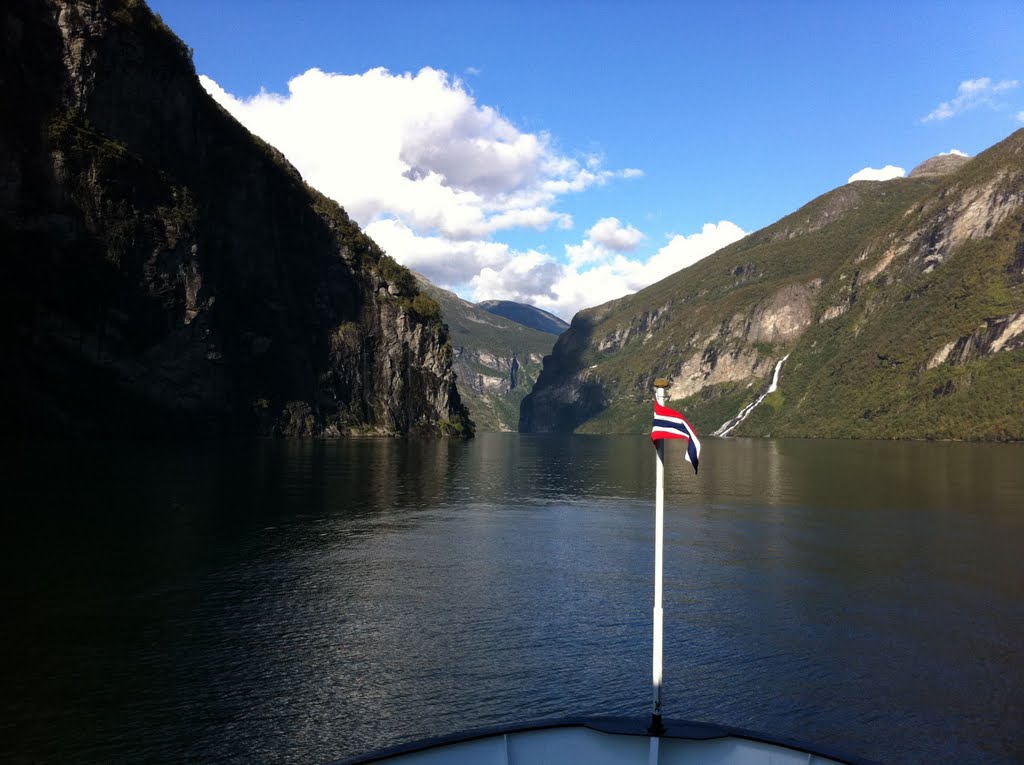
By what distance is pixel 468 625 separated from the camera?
87.8ft

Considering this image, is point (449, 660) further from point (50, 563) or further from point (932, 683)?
point (50, 563)

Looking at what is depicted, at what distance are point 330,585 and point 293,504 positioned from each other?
26.6 m

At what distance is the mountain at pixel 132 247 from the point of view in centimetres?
11194

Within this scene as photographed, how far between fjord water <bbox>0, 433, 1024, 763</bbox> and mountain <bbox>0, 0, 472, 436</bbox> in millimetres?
66746

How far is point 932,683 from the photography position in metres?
21.8

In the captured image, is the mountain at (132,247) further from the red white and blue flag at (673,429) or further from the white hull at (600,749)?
the red white and blue flag at (673,429)

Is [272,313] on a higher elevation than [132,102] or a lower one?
lower

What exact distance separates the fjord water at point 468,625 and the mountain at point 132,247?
6675cm

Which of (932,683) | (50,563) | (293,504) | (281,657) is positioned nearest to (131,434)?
(293,504)

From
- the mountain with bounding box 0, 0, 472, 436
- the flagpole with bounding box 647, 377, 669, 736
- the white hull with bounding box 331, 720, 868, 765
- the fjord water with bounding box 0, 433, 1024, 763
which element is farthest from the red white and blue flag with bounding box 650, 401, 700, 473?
the mountain with bounding box 0, 0, 472, 436

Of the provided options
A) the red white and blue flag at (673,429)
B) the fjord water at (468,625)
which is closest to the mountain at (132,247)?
the fjord water at (468,625)

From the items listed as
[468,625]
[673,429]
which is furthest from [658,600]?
[468,625]

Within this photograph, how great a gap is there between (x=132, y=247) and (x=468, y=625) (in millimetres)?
124439

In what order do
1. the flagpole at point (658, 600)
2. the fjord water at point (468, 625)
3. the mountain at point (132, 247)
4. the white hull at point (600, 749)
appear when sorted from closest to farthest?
the white hull at point (600, 749) < the flagpole at point (658, 600) < the fjord water at point (468, 625) < the mountain at point (132, 247)
